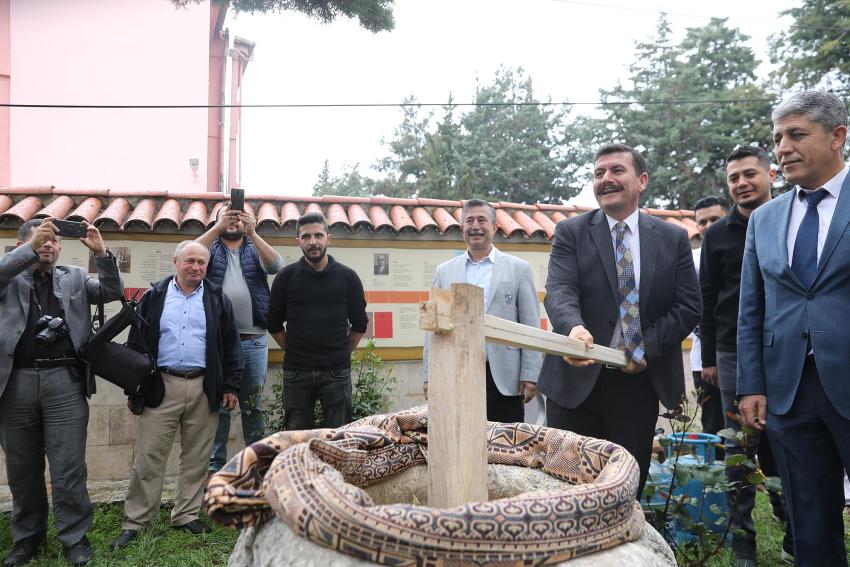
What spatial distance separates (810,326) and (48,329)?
3935 millimetres

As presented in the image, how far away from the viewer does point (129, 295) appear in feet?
17.7

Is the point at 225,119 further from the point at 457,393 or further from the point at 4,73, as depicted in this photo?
the point at 457,393

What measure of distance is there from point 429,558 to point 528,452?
0.91m

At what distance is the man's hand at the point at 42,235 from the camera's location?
3830 mm

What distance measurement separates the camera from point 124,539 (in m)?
4.02

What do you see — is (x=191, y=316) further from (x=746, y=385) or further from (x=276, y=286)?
(x=746, y=385)

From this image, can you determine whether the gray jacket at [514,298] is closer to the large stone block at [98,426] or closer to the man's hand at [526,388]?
the man's hand at [526,388]

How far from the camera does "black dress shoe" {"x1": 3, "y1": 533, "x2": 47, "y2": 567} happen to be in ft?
12.3

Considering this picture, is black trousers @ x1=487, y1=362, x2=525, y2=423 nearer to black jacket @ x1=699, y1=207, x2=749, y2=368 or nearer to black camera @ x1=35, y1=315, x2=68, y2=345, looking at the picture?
black jacket @ x1=699, y1=207, x2=749, y2=368

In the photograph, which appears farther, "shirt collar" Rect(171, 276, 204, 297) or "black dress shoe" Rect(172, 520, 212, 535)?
"shirt collar" Rect(171, 276, 204, 297)

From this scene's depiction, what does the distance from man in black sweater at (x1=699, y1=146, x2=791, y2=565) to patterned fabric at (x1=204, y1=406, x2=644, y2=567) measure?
6.90 feet

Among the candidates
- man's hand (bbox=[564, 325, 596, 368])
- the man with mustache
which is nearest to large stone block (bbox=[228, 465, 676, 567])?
man's hand (bbox=[564, 325, 596, 368])

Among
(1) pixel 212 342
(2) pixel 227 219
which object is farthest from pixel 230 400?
(2) pixel 227 219

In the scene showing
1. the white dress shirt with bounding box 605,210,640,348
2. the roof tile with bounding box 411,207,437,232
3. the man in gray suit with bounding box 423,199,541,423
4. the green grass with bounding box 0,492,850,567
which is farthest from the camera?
the roof tile with bounding box 411,207,437,232
